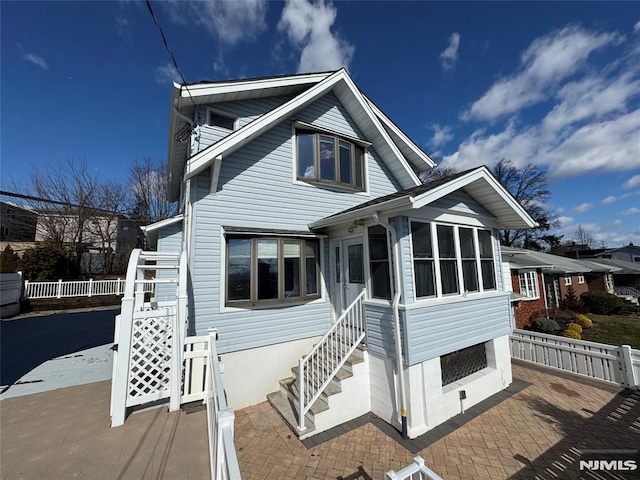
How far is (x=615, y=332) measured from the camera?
13539mm

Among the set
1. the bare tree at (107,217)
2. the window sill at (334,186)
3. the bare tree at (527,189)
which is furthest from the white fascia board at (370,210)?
the bare tree at (527,189)

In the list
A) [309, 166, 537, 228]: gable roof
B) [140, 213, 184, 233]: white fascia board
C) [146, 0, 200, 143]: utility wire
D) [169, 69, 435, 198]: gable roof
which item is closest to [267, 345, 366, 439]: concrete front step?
[309, 166, 537, 228]: gable roof

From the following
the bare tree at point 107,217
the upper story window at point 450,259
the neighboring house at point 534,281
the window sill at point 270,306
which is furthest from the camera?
the bare tree at point 107,217

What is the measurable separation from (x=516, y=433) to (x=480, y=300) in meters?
2.63

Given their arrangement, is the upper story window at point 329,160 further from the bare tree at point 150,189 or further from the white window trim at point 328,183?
the bare tree at point 150,189

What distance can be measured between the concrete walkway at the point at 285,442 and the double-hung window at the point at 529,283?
9429 millimetres

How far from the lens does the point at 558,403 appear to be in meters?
5.83

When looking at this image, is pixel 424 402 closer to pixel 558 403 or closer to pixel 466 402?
pixel 466 402

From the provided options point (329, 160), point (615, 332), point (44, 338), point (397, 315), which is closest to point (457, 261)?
point (397, 315)

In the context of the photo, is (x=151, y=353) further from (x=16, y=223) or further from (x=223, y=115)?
(x=16, y=223)

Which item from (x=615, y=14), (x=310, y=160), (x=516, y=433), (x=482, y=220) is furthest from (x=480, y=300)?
(x=615, y=14)

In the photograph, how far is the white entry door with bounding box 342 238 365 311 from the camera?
20.5 feet

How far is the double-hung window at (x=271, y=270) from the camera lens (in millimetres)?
5812

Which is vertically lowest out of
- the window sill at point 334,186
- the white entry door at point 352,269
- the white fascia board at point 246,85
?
the white entry door at point 352,269
